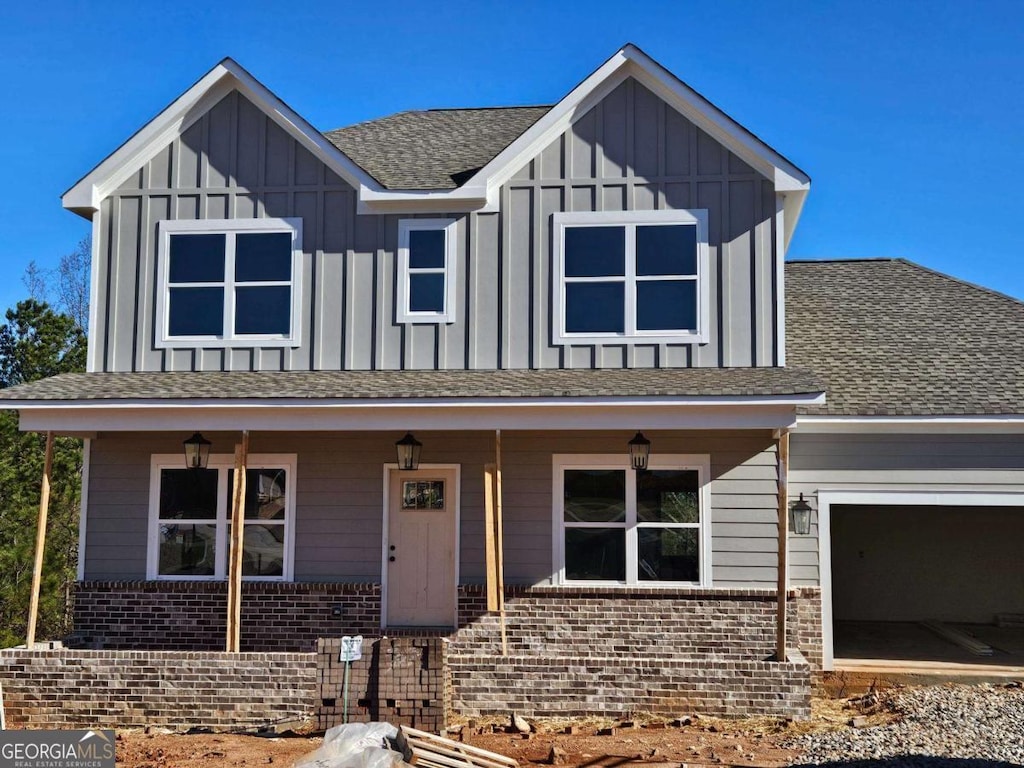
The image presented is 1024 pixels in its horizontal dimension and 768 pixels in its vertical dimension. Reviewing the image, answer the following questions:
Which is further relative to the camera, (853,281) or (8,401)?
(853,281)

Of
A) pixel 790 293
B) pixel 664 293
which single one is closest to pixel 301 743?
pixel 664 293

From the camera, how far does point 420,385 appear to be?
11422mm

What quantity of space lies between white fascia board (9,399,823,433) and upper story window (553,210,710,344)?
1813 mm

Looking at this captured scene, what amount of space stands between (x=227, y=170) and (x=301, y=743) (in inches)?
296

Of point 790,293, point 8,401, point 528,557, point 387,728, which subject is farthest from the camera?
point 790,293

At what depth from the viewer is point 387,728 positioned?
27.4 feet

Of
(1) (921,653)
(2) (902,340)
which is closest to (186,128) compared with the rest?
(2) (902,340)

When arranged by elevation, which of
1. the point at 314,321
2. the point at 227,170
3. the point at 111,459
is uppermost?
the point at 227,170

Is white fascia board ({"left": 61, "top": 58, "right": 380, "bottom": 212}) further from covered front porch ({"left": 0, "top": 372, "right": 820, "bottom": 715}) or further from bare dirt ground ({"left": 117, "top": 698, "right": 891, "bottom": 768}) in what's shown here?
bare dirt ground ({"left": 117, "top": 698, "right": 891, "bottom": 768})

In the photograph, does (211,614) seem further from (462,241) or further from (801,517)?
(801,517)

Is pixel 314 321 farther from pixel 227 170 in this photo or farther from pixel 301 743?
pixel 301 743

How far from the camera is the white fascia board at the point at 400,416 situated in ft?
34.8

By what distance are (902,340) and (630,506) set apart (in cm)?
474

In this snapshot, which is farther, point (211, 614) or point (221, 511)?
point (221, 511)
